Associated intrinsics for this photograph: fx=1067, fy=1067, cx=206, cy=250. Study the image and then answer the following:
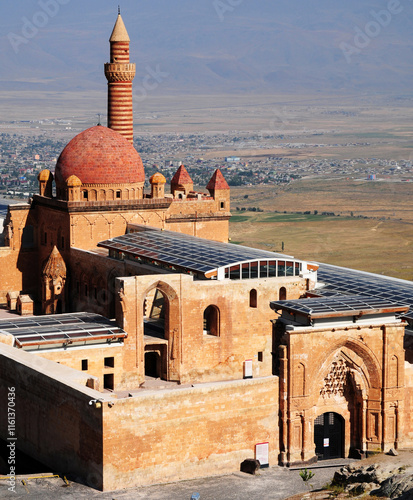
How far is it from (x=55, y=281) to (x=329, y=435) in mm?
20070

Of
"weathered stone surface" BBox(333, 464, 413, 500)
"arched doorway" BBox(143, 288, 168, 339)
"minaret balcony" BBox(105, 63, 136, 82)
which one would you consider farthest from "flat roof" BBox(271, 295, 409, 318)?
"minaret balcony" BBox(105, 63, 136, 82)

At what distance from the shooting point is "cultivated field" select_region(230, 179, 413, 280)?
10406 centimetres

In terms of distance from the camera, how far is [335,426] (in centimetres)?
3794

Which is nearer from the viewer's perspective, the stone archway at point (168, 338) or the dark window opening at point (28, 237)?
the stone archway at point (168, 338)

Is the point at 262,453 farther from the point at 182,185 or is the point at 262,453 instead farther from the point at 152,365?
the point at 182,185

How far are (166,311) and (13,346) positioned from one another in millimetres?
6603

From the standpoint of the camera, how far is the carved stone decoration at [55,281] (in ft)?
175

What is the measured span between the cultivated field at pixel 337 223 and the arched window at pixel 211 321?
4540cm

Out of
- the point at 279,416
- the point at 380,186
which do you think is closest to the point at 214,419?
the point at 279,416

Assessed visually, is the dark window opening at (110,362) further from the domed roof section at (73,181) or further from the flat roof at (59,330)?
the domed roof section at (73,181)

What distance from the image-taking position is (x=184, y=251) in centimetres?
4797

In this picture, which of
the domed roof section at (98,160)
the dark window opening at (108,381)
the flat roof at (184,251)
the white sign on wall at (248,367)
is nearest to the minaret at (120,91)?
the domed roof section at (98,160)

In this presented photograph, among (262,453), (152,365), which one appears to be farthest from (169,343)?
(262,453)

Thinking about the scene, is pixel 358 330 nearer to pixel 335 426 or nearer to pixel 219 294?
pixel 335 426
